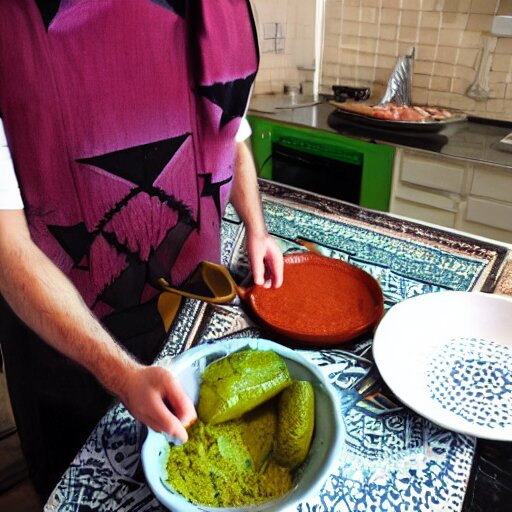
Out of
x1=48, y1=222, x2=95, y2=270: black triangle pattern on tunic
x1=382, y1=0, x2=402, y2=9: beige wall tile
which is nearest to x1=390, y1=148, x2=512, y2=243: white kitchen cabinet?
x1=382, y1=0, x2=402, y2=9: beige wall tile

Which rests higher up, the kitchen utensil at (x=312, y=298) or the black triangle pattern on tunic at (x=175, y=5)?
the black triangle pattern on tunic at (x=175, y=5)

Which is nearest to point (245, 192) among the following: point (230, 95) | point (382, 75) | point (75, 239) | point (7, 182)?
point (230, 95)

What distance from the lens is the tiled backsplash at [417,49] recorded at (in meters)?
2.16

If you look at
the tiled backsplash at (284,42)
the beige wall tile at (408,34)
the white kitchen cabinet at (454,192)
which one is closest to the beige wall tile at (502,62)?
the beige wall tile at (408,34)

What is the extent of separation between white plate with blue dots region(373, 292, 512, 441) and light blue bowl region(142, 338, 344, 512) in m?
0.11

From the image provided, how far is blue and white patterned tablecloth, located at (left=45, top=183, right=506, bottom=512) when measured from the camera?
58cm

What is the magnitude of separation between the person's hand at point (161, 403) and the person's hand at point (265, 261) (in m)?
0.32

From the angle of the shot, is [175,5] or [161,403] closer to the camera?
[161,403]

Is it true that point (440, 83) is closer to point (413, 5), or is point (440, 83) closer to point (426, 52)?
point (426, 52)

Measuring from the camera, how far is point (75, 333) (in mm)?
612

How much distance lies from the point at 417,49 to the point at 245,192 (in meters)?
1.68

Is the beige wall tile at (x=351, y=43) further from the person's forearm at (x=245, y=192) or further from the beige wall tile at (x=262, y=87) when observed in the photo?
the person's forearm at (x=245, y=192)

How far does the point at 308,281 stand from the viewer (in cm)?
87

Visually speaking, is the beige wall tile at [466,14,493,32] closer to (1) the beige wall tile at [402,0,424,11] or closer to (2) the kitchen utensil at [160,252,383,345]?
(1) the beige wall tile at [402,0,424,11]
